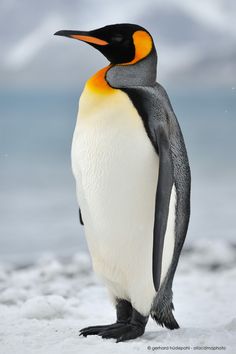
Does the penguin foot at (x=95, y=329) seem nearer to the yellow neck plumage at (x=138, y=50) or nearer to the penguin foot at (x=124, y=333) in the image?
the penguin foot at (x=124, y=333)

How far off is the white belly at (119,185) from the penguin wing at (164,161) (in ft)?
0.14

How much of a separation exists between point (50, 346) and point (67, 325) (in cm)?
44

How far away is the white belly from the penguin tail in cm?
9

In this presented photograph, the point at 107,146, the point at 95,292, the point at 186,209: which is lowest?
the point at 95,292

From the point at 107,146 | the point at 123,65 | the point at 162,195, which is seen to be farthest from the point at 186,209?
the point at 123,65

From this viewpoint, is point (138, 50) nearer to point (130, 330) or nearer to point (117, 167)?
Answer: point (117, 167)

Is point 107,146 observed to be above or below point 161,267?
above

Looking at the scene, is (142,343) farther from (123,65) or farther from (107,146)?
(123,65)

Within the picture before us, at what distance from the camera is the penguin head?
263cm

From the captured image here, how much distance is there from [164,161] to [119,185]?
0.21 m

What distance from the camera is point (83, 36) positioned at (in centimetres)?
269

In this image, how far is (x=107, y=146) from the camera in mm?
2508

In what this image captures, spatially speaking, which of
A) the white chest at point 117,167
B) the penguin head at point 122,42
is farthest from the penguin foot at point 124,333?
the penguin head at point 122,42

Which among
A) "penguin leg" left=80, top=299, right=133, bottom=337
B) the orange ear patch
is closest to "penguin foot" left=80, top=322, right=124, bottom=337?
"penguin leg" left=80, top=299, right=133, bottom=337
